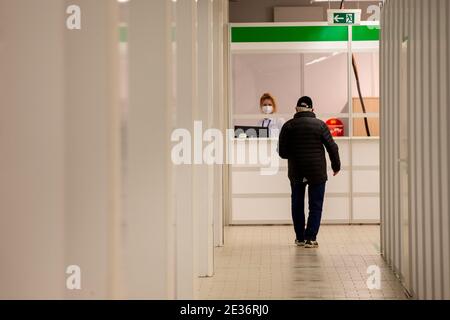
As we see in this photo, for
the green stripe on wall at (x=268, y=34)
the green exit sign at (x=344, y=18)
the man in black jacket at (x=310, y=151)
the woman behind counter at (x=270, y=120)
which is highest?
the green exit sign at (x=344, y=18)

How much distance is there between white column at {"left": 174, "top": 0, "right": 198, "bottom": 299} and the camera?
18.5ft

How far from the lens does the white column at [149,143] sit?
3.89m

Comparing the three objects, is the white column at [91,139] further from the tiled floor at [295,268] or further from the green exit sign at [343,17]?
the green exit sign at [343,17]

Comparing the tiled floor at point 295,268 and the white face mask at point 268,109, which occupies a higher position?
the white face mask at point 268,109

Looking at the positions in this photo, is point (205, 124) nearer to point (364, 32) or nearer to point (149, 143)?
point (149, 143)

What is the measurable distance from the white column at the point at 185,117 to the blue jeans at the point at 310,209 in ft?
10.0

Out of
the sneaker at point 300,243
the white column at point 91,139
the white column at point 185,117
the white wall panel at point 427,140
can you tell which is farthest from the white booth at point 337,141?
the white column at point 91,139

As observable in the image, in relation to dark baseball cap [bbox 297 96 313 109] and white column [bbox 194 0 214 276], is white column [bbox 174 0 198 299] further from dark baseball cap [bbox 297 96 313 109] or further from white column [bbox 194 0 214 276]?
dark baseball cap [bbox 297 96 313 109]

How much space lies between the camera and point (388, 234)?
7.54 m

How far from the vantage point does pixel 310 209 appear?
8695mm

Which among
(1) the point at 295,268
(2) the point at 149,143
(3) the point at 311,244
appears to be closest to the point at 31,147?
(2) the point at 149,143

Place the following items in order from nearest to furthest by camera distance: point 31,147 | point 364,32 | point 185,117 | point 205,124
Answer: point 31,147 → point 185,117 → point 205,124 → point 364,32

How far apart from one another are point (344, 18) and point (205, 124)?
484 cm
